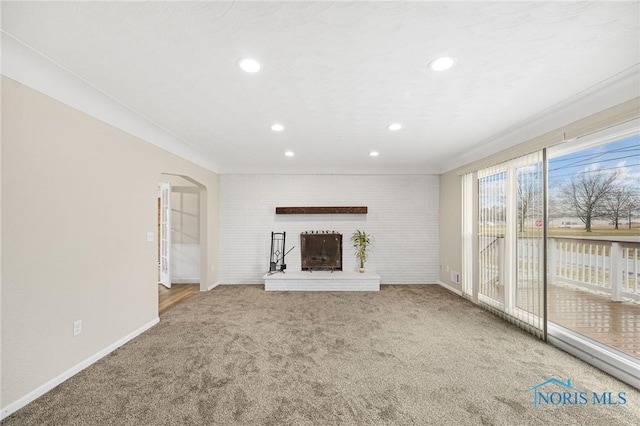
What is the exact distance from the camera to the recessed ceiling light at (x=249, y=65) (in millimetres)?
1784

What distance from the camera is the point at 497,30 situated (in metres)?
1.49

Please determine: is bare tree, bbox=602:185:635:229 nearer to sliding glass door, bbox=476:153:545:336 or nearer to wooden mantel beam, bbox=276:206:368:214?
sliding glass door, bbox=476:153:545:336

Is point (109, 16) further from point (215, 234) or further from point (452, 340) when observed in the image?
point (215, 234)

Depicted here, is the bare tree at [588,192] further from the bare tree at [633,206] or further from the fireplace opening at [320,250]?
the fireplace opening at [320,250]

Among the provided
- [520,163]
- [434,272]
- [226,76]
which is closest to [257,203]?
[226,76]

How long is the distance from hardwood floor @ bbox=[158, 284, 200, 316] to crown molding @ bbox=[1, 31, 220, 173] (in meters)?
2.51

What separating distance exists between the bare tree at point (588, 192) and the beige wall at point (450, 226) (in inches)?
58.1

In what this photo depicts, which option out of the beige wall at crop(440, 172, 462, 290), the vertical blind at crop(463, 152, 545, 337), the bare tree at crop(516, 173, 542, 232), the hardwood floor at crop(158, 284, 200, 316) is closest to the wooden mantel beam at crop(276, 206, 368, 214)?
the beige wall at crop(440, 172, 462, 290)

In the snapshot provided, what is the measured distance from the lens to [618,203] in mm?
3279

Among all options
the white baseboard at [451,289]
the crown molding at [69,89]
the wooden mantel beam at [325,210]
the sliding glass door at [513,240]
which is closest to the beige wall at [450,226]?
the white baseboard at [451,289]

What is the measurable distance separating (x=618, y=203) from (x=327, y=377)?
14.0 feet

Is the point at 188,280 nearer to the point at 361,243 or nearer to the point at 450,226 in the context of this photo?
the point at 361,243

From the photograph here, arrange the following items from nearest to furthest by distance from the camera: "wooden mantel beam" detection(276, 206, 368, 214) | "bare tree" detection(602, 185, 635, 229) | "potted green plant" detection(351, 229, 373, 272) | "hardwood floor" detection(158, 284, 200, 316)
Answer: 1. "bare tree" detection(602, 185, 635, 229)
2. "hardwood floor" detection(158, 284, 200, 316)
3. "potted green plant" detection(351, 229, 373, 272)
4. "wooden mantel beam" detection(276, 206, 368, 214)

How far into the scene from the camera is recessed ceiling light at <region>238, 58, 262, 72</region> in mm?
1784
